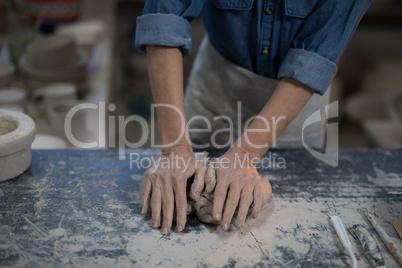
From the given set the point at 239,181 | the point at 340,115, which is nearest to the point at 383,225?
the point at 239,181

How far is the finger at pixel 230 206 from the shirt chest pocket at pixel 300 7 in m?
0.79

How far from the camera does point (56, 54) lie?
3123 mm

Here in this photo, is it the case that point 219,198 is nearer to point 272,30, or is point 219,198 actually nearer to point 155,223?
point 155,223

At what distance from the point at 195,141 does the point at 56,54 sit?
140cm

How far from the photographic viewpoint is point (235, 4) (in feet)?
6.19

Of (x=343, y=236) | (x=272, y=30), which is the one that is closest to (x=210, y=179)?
(x=343, y=236)

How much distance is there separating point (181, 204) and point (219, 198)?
0.46ft

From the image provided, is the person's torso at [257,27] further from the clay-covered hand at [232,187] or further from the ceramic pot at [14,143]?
the ceramic pot at [14,143]

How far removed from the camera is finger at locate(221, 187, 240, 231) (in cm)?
154

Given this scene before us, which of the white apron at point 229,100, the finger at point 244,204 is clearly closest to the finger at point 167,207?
the finger at point 244,204

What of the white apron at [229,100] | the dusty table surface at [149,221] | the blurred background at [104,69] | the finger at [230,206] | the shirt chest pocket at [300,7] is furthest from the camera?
the blurred background at [104,69]

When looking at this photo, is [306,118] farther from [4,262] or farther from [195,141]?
[4,262]

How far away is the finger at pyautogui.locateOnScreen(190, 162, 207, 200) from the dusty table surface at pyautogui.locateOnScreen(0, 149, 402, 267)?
111 mm

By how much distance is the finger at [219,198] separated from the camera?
1535mm
